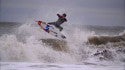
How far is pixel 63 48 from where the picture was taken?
274 cm

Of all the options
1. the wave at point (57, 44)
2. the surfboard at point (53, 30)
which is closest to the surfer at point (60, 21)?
the surfboard at point (53, 30)

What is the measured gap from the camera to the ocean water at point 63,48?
2.67 m

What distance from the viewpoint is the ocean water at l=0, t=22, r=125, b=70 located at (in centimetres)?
267

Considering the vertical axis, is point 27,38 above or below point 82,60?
above

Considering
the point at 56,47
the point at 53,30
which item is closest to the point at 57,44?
the point at 56,47

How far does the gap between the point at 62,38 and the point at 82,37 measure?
0.73 ft

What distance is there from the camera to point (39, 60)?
2713mm

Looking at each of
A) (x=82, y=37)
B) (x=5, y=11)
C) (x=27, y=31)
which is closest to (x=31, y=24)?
(x=27, y=31)

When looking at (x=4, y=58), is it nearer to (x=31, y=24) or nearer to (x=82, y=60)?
(x=31, y=24)

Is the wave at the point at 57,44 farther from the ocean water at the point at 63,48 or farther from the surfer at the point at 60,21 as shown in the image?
the surfer at the point at 60,21

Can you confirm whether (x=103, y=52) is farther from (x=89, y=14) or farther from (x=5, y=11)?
(x=5, y=11)

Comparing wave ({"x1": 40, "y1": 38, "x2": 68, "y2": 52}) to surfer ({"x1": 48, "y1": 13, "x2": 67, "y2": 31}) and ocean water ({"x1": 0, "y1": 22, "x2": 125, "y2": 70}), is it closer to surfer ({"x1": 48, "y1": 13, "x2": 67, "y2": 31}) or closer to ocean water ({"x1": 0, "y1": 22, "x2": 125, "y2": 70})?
ocean water ({"x1": 0, "y1": 22, "x2": 125, "y2": 70})

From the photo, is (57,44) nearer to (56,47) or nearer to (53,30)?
(56,47)

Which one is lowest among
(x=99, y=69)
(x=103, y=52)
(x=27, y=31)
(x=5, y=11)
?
(x=99, y=69)
